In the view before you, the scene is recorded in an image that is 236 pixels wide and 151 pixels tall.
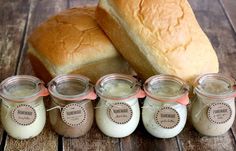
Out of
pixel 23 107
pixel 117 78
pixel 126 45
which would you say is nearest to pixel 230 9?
pixel 126 45

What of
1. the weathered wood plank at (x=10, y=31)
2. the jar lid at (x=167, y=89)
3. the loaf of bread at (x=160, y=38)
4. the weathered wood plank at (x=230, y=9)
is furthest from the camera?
the weathered wood plank at (x=230, y=9)

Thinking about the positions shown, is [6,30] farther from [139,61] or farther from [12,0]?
[139,61]

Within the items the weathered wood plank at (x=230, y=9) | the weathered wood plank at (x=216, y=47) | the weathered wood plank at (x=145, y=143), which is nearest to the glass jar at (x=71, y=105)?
the weathered wood plank at (x=145, y=143)

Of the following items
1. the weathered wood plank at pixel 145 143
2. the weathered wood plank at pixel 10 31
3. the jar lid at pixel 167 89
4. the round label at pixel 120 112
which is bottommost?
the weathered wood plank at pixel 10 31

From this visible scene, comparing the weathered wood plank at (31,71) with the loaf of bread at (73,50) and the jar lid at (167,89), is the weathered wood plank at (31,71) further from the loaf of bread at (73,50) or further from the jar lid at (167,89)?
the jar lid at (167,89)

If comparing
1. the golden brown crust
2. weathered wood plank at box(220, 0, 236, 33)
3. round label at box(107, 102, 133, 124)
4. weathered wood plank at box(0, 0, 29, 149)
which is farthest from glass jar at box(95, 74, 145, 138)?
weathered wood plank at box(220, 0, 236, 33)
